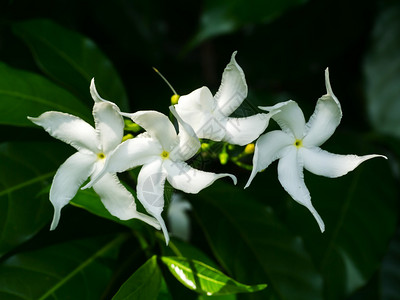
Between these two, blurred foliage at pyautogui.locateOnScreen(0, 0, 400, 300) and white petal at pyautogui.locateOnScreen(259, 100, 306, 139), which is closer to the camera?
white petal at pyautogui.locateOnScreen(259, 100, 306, 139)

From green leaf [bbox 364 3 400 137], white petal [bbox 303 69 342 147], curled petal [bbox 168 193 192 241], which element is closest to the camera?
white petal [bbox 303 69 342 147]

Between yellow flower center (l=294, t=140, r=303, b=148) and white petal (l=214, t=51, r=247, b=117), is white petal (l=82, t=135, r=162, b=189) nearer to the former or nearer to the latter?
white petal (l=214, t=51, r=247, b=117)

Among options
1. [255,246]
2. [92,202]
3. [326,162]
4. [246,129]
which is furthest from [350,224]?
[92,202]

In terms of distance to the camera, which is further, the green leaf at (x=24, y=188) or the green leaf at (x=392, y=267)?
the green leaf at (x=392, y=267)

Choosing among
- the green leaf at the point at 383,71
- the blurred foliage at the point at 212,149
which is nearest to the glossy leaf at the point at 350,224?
the blurred foliage at the point at 212,149

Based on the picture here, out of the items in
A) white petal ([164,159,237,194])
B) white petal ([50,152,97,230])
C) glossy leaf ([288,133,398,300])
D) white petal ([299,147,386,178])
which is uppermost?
white petal ([50,152,97,230])

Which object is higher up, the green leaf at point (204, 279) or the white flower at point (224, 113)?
the white flower at point (224, 113)

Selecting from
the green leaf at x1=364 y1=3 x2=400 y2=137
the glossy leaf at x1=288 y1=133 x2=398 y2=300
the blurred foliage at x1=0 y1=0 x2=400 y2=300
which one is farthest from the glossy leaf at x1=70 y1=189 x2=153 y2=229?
the green leaf at x1=364 y1=3 x2=400 y2=137

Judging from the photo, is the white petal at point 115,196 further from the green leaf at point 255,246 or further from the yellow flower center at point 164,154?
the green leaf at point 255,246

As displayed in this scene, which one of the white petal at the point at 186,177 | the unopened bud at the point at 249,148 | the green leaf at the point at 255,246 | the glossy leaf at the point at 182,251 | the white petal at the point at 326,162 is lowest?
the green leaf at the point at 255,246
